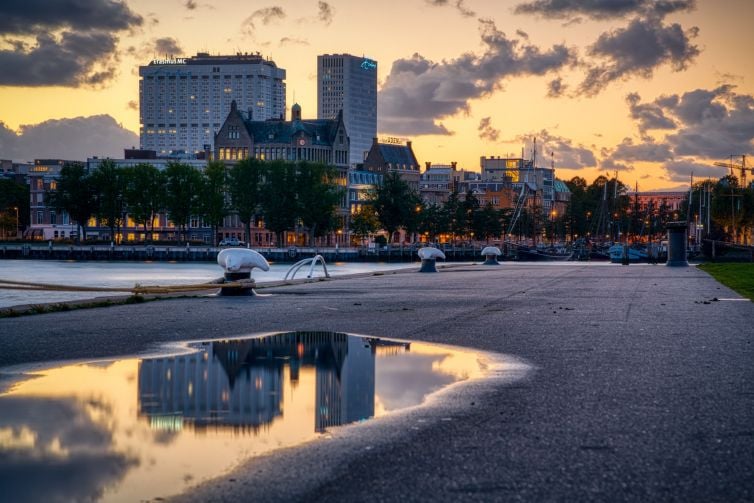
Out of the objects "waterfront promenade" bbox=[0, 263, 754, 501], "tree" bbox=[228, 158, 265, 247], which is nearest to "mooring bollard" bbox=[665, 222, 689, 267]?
"waterfront promenade" bbox=[0, 263, 754, 501]

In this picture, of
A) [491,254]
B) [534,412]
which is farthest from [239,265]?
[491,254]

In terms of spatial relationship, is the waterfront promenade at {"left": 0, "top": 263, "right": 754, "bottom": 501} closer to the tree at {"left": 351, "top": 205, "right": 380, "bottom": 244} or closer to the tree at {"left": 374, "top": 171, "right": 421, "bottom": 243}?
the tree at {"left": 374, "top": 171, "right": 421, "bottom": 243}

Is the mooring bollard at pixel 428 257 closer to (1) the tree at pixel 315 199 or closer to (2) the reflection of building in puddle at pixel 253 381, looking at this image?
(2) the reflection of building in puddle at pixel 253 381

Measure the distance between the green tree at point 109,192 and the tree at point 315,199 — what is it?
31.2 m

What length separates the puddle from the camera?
8.70 metres

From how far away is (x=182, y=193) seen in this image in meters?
173

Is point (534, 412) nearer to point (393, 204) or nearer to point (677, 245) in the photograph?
point (677, 245)

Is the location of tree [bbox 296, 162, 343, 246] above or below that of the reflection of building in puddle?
above

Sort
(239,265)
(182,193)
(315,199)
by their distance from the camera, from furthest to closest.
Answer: (315,199), (182,193), (239,265)

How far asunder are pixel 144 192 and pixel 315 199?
29.8 metres

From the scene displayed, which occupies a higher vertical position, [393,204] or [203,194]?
[203,194]

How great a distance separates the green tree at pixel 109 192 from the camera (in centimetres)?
17575

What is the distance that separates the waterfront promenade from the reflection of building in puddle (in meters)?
1.27

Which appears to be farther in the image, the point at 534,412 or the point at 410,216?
the point at 410,216
